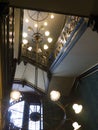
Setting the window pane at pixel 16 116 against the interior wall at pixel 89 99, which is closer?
the window pane at pixel 16 116

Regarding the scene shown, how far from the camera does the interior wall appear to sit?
8.20 m

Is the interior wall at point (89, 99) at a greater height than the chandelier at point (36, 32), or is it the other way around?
the chandelier at point (36, 32)

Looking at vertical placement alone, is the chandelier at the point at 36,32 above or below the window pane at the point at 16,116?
above

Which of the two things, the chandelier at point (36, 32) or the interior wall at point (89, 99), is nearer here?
the interior wall at point (89, 99)

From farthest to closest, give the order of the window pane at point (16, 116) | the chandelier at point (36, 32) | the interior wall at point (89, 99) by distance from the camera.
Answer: the chandelier at point (36, 32) → the interior wall at point (89, 99) → the window pane at point (16, 116)

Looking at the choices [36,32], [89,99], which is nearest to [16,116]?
[89,99]

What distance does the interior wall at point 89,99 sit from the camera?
8203 mm

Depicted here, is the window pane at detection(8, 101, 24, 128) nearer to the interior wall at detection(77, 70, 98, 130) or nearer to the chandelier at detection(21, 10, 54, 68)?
the chandelier at detection(21, 10, 54, 68)

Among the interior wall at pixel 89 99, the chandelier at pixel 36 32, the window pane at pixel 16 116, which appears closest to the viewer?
the window pane at pixel 16 116

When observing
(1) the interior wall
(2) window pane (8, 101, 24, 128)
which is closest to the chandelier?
(1) the interior wall

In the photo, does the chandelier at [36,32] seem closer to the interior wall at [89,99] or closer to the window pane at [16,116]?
the interior wall at [89,99]

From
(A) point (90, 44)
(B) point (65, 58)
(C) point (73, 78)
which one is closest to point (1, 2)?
(A) point (90, 44)

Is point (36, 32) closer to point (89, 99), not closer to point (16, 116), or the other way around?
point (89, 99)

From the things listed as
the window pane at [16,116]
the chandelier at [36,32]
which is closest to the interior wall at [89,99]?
the chandelier at [36,32]
